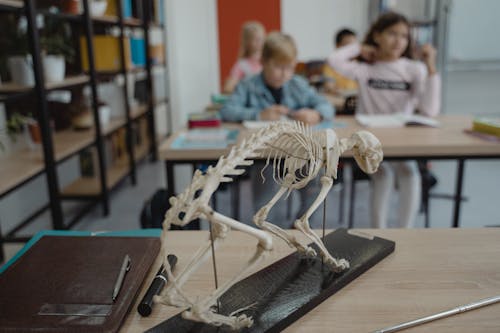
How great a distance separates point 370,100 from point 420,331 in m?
2.10

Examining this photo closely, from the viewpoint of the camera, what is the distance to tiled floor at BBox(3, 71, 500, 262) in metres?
3.13

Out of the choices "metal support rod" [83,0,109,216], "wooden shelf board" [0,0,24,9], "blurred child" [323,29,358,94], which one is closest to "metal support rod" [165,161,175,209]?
"wooden shelf board" [0,0,24,9]

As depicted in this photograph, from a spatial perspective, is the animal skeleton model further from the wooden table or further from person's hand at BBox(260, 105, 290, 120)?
person's hand at BBox(260, 105, 290, 120)

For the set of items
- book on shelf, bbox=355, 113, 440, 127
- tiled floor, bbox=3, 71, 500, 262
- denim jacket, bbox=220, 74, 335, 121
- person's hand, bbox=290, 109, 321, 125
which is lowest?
tiled floor, bbox=3, 71, 500, 262

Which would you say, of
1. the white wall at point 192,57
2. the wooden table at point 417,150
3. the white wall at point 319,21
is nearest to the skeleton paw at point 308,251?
the wooden table at point 417,150

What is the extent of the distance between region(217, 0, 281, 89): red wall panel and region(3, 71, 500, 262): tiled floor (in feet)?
7.14

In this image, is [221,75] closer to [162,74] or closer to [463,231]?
[162,74]

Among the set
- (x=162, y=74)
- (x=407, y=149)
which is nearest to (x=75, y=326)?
(x=407, y=149)

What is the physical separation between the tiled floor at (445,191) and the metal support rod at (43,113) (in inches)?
16.9

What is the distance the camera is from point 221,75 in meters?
6.18

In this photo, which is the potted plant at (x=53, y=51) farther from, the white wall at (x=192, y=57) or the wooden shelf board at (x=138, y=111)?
the white wall at (x=192, y=57)

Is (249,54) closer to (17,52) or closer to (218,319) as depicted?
(17,52)

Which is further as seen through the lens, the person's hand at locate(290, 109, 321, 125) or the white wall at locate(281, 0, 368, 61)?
the white wall at locate(281, 0, 368, 61)

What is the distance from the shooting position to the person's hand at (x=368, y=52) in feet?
9.01
